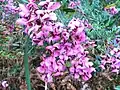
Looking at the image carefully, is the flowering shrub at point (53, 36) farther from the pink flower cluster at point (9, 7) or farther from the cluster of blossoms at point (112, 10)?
the cluster of blossoms at point (112, 10)

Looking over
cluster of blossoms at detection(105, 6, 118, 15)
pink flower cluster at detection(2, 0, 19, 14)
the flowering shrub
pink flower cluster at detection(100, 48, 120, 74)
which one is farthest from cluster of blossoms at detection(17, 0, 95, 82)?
cluster of blossoms at detection(105, 6, 118, 15)

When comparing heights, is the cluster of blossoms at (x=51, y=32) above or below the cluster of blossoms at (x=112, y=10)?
above

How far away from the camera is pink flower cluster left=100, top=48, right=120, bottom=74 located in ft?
7.52

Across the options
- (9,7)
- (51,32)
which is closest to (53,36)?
(51,32)

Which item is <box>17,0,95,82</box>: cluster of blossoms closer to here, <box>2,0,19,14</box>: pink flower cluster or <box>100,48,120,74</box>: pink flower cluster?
<box>100,48,120,74</box>: pink flower cluster

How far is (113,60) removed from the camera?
231cm

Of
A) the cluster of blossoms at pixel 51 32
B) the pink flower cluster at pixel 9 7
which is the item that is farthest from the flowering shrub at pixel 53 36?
the pink flower cluster at pixel 9 7

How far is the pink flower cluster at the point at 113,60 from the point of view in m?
2.29

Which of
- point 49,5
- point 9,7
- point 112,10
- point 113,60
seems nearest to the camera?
point 49,5

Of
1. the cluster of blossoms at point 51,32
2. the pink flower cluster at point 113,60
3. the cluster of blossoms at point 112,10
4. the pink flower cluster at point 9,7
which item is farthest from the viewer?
the cluster of blossoms at point 112,10

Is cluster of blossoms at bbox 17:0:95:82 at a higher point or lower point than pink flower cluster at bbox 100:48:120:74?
higher

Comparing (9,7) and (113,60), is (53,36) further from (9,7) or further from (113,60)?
(9,7)

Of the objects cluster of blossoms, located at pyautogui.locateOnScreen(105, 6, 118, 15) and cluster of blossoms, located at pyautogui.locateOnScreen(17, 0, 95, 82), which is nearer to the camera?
cluster of blossoms, located at pyautogui.locateOnScreen(17, 0, 95, 82)

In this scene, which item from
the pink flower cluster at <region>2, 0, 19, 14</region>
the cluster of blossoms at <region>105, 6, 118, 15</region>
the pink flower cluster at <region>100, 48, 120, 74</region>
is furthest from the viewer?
the cluster of blossoms at <region>105, 6, 118, 15</region>
